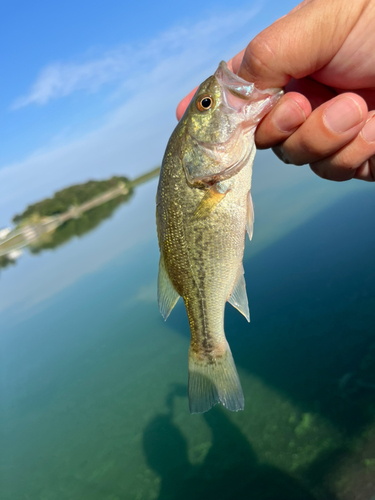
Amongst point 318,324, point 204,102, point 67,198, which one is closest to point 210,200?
point 204,102

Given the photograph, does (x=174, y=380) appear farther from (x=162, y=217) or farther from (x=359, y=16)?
(x=359, y=16)

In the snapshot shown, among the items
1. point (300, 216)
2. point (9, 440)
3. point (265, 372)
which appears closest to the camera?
point (265, 372)

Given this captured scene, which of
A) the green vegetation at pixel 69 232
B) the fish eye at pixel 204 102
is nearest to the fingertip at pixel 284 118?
the fish eye at pixel 204 102

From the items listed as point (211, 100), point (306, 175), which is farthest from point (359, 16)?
point (306, 175)

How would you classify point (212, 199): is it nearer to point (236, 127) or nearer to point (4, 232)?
point (236, 127)

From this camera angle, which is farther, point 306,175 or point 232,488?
point 306,175

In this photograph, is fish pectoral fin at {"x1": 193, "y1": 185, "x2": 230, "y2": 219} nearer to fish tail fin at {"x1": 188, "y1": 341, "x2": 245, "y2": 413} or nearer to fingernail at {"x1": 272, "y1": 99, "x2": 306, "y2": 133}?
fingernail at {"x1": 272, "y1": 99, "x2": 306, "y2": 133}

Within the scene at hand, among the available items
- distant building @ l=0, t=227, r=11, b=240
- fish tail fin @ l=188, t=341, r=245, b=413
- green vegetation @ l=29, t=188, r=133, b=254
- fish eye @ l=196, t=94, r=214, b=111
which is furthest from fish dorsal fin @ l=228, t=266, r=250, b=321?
distant building @ l=0, t=227, r=11, b=240
